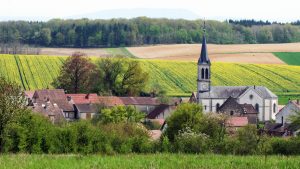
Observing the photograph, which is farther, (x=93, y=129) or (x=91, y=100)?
(x=91, y=100)

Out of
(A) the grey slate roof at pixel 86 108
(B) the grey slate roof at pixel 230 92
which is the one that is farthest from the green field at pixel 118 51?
(A) the grey slate roof at pixel 86 108

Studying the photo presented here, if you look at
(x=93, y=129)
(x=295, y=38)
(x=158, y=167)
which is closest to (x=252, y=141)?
(x=93, y=129)

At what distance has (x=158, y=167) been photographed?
1568 centimetres

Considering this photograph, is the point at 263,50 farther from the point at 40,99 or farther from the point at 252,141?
the point at 252,141

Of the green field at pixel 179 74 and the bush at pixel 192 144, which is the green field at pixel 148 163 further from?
the green field at pixel 179 74

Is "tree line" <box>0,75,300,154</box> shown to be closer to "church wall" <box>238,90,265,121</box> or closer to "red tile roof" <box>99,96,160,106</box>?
"red tile roof" <box>99,96,160,106</box>

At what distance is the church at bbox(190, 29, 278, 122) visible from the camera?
74188 mm

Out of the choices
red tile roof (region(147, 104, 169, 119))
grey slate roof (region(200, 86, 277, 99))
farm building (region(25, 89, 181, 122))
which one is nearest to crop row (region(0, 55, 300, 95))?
grey slate roof (region(200, 86, 277, 99))

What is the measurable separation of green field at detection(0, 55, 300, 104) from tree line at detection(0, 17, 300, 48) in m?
28.9

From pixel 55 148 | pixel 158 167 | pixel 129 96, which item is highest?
pixel 158 167

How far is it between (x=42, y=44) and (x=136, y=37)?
1811 cm

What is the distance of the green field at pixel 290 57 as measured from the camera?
370 feet

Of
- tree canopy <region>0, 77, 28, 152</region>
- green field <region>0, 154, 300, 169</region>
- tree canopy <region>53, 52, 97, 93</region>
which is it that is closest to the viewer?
green field <region>0, 154, 300, 169</region>

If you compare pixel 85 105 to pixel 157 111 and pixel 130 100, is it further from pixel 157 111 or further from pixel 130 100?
pixel 157 111
